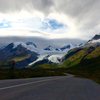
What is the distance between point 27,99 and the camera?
16188 mm

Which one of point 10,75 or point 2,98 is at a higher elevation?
Result: point 10,75

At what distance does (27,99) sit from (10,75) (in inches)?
1493

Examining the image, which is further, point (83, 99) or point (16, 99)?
point (83, 99)

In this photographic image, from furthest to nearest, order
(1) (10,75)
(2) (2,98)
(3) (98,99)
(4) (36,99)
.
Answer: (1) (10,75) → (3) (98,99) → (4) (36,99) → (2) (2,98)

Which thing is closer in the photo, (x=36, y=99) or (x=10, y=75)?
(x=36, y=99)

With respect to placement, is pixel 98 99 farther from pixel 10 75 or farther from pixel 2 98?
pixel 10 75

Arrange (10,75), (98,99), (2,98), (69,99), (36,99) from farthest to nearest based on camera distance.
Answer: (10,75), (98,99), (69,99), (36,99), (2,98)

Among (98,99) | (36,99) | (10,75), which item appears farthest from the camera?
(10,75)

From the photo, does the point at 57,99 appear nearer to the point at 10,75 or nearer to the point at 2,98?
the point at 2,98

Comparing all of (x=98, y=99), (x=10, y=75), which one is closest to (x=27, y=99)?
(x=98, y=99)

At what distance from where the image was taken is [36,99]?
54.7ft

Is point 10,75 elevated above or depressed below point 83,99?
above

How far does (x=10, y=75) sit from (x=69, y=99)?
36.3m

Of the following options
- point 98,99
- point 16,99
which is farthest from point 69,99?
point 16,99
